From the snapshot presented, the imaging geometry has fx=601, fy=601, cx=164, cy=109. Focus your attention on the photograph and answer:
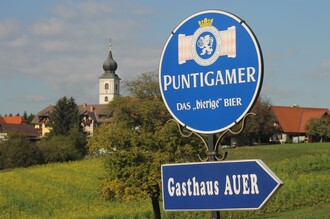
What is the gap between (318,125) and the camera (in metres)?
95.3

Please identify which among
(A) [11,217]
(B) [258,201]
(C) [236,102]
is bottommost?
(A) [11,217]

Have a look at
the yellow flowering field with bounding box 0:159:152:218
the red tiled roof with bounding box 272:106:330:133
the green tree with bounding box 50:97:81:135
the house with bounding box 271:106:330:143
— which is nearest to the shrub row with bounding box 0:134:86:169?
the yellow flowering field with bounding box 0:159:152:218

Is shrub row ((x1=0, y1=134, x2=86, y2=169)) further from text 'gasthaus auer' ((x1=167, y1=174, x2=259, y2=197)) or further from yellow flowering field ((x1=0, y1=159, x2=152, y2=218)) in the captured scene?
text 'gasthaus auer' ((x1=167, y1=174, x2=259, y2=197))

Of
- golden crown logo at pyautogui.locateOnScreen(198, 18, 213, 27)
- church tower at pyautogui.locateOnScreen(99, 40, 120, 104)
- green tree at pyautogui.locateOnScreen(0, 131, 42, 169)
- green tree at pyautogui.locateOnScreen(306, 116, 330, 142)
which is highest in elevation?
church tower at pyautogui.locateOnScreen(99, 40, 120, 104)

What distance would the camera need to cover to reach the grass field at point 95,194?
30392mm

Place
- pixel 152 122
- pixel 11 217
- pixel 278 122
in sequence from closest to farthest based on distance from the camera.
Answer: pixel 152 122, pixel 11 217, pixel 278 122

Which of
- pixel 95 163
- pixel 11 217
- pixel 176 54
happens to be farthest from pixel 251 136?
pixel 176 54

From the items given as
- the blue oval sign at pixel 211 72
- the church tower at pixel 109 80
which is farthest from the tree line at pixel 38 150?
the church tower at pixel 109 80

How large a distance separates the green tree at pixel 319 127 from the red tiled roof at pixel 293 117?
472 centimetres

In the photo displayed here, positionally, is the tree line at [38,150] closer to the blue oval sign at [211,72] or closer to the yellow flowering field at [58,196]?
the yellow flowering field at [58,196]

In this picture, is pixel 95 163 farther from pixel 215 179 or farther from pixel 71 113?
pixel 215 179

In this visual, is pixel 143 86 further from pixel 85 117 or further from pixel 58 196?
pixel 85 117

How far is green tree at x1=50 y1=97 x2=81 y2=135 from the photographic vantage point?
10350cm

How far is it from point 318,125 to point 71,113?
1663 inches
